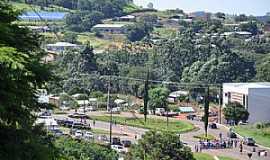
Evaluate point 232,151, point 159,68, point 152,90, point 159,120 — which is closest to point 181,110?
point 152,90

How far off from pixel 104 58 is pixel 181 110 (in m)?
12.9

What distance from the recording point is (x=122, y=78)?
141ft

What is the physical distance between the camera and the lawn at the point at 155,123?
3173cm

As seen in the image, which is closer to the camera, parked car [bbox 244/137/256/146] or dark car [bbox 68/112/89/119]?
parked car [bbox 244/137/256/146]

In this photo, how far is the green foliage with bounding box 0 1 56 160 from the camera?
356cm

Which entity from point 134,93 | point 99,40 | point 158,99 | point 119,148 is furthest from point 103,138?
point 99,40

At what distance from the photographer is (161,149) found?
55.6 ft

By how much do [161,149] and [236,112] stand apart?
1737 centimetres

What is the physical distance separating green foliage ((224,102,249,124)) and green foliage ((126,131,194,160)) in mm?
16525

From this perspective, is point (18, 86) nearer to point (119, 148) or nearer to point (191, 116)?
point (119, 148)

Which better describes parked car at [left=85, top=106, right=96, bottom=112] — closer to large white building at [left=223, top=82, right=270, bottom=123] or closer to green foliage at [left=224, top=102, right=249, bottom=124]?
green foliage at [left=224, top=102, right=249, bottom=124]

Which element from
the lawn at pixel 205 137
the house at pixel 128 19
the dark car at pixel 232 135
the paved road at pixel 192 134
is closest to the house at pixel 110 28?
the house at pixel 128 19

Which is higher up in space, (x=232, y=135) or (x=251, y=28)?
(x=251, y=28)

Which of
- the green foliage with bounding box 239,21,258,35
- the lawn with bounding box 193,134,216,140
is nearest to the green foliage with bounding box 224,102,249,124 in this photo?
the lawn with bounding box 193,134,216,140
